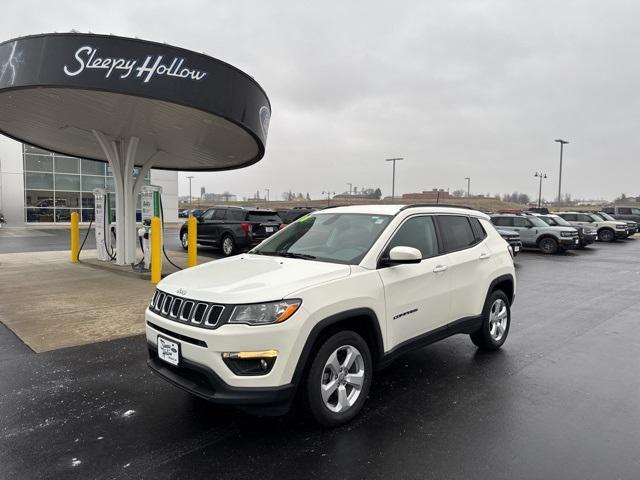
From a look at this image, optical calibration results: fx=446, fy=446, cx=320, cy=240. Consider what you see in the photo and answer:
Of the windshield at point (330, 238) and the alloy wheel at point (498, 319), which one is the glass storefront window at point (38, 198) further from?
the alloy wheel at point (498, 319)

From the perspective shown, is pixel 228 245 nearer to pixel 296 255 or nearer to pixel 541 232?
pixel 296 255

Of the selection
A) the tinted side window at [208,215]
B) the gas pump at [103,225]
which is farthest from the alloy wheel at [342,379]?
the tinted side window at [208,215]

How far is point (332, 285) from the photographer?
10.8 feet

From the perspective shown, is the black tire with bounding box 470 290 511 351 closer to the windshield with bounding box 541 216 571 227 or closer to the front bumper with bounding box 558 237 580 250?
the front bumper with bounding box 558 237 580 250

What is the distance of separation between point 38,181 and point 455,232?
33.1m

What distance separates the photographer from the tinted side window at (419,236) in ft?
13.5

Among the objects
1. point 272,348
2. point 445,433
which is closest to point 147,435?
point 272,348

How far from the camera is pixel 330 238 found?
4273 millimetres

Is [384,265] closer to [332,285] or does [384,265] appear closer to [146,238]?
[332,285]

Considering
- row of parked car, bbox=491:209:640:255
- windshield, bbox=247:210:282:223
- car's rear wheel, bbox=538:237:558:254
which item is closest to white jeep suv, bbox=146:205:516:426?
windshield, bbox=247:210:282:223

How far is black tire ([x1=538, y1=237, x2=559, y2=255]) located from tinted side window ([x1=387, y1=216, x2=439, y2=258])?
15662mm

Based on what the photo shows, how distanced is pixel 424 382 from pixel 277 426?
1.59 m

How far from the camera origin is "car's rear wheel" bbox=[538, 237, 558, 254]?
17900mm

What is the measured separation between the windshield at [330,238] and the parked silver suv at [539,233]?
1440 cm
